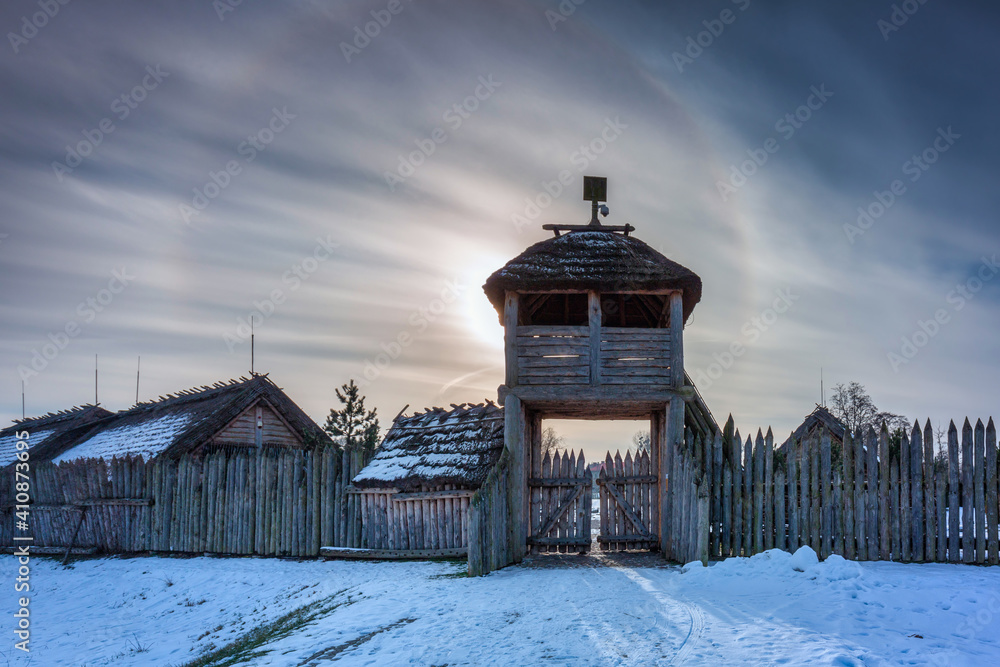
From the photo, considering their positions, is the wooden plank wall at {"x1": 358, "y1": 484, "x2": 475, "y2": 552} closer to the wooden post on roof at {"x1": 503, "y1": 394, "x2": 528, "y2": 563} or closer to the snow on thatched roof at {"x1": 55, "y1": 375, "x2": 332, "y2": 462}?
the wooden post on roof at {"x1": 503, "y1": 394, "x2": 528, "y2": 563}

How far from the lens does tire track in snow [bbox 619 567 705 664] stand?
593 centimetres

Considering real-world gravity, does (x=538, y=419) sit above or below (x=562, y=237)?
below

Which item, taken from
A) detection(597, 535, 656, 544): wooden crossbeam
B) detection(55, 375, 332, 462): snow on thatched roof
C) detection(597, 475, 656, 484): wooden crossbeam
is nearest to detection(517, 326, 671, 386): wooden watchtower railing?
detection(597, 475, 656, 484): wooden crossbeam

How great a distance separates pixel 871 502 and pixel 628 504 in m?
4.35

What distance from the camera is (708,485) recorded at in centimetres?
1080

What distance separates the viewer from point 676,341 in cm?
1295

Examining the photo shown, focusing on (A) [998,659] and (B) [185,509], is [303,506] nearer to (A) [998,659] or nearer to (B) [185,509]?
(B) [185,509]

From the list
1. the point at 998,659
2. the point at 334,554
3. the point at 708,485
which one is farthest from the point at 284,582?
the point at 998,659

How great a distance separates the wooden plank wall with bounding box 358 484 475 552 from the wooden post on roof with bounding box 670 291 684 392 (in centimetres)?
449

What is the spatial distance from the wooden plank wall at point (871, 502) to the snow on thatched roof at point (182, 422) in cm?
1330

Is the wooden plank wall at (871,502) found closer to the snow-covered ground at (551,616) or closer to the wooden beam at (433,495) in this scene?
the snow-covered ground at (551,616)

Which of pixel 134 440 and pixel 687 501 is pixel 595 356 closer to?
pixel 687 501

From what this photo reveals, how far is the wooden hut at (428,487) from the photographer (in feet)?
43.8

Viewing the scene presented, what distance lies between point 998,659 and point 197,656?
8.83m
